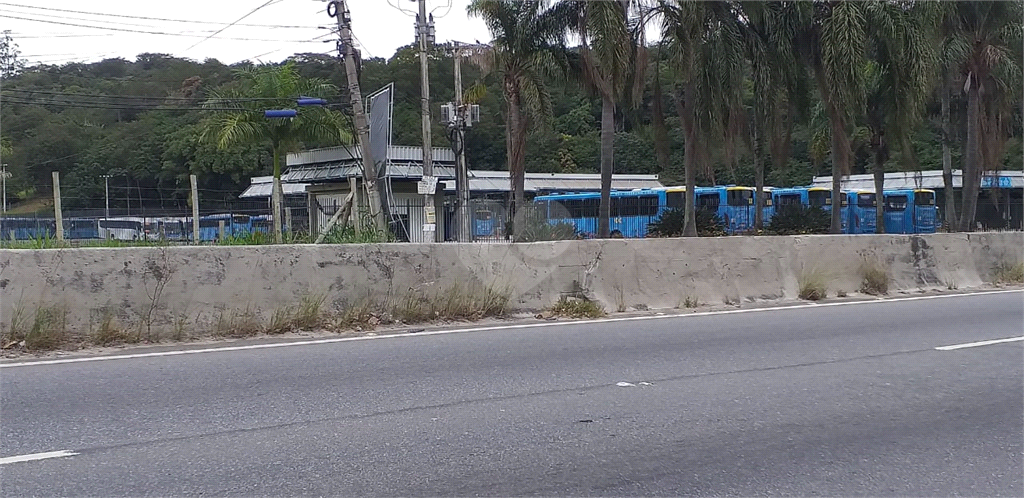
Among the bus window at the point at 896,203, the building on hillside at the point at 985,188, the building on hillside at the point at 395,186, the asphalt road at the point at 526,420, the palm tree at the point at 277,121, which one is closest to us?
the asphalt road at the point at 526,420

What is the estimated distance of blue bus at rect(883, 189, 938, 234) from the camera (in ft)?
139

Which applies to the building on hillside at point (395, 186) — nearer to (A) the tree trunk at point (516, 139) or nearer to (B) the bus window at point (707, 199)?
(A) the tree trunk at point (516, 139)

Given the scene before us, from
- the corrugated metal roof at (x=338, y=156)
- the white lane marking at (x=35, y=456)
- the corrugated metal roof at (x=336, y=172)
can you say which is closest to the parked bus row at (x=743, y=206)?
the corrugated metal roof at (x=338, y=156)

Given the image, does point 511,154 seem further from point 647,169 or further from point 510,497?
point 647,169

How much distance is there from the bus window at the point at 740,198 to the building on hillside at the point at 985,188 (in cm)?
569

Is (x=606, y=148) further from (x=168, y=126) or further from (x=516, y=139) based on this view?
(x=168, y=126)

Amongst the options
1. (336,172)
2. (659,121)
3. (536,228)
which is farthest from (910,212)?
(336,172)

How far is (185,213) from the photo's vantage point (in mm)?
31516

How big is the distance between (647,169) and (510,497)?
6507 centimetres

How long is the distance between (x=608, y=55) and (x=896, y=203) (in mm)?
25509

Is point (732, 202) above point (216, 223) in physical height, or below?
above

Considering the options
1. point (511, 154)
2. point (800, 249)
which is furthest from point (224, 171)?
point (800, 249)

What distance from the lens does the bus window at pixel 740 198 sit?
4266 cm

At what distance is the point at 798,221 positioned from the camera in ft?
115
